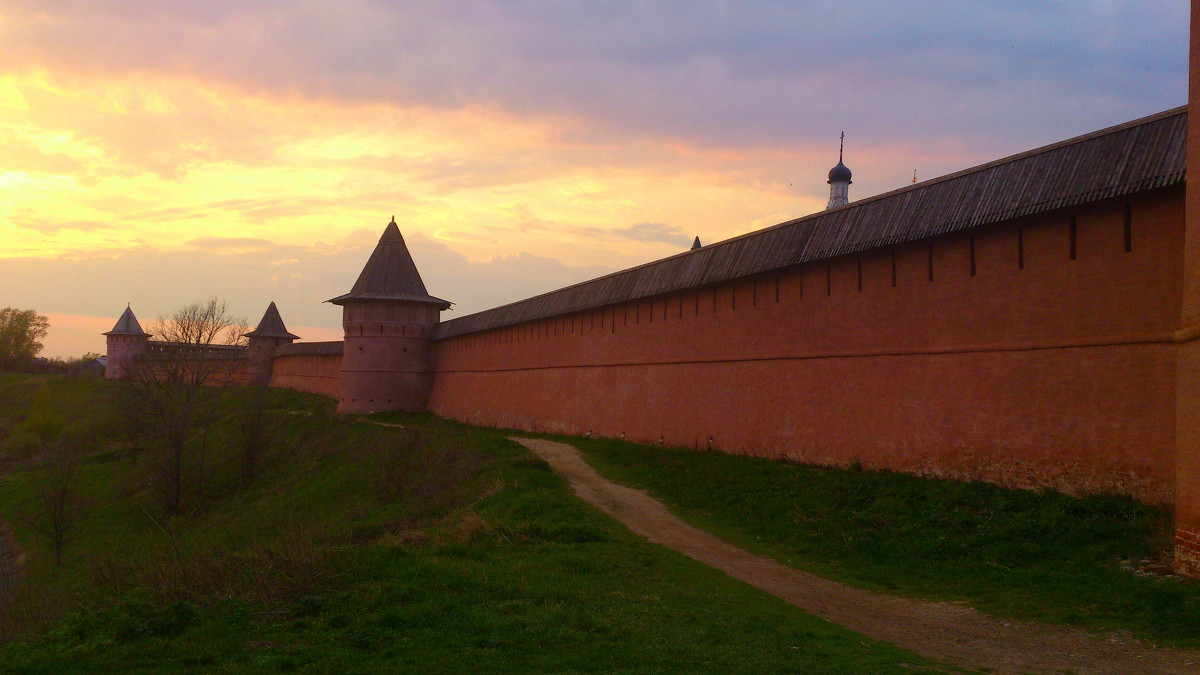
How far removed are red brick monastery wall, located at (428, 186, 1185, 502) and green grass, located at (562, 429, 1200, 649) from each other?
39 centimetres

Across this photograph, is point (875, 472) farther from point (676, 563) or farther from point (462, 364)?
point (462, 364)

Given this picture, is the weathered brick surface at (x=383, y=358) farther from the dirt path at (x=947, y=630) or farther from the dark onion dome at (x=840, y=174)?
the dirt path at (x=947, y=630)

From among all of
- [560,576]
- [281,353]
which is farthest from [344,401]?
[560,576]

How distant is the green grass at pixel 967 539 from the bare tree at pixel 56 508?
14929 millimetres

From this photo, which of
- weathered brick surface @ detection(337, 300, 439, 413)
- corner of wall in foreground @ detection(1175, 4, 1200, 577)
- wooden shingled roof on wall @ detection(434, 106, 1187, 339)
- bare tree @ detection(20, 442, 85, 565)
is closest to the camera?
corner of wall in foreground @ detection(1175, 4, 1200, 577)

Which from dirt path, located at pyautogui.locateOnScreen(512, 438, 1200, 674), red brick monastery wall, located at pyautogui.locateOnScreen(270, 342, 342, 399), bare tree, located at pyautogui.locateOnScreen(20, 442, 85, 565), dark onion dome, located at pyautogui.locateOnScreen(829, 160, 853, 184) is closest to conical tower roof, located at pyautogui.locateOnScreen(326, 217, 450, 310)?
red brick monastery wall, located at pyautogui.locateOnScreen(270, 342, 342, 399)

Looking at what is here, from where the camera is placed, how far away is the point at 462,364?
24.1 metres

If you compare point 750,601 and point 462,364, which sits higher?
point 462,364

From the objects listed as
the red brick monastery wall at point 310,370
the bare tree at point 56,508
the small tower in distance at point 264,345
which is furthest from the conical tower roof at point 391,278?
the small tower in distance at point 264,345

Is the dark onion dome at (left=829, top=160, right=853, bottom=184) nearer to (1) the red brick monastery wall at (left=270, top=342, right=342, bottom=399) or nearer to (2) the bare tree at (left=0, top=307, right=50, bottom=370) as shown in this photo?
(1) the red brick monastery wall at (left=270, top=342, right=342, bottom=399)

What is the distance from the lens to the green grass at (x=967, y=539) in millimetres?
5508

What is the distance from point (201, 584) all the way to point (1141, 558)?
6533 millimetres

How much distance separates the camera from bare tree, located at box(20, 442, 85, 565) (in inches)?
733

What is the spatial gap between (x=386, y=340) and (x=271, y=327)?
17525 mm
